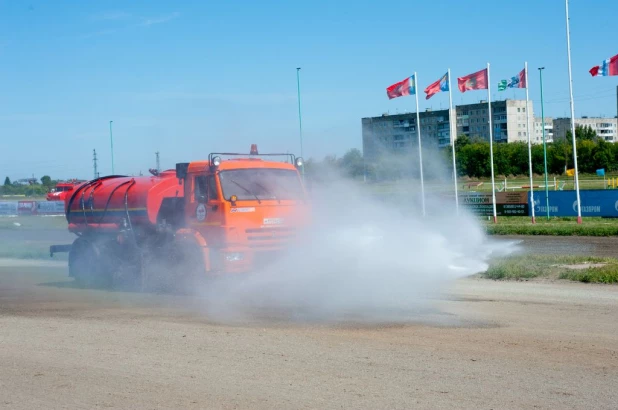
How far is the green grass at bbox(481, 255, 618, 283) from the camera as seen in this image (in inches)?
670

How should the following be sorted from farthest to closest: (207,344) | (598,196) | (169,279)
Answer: (598,196)
(169,279)
(207,344)

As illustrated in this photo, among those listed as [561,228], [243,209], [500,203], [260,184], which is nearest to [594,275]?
[260,184]

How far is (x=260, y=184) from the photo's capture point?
16.8 meters

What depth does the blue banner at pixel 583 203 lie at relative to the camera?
3753cm

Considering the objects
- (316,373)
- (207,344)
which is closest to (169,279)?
(207,344)

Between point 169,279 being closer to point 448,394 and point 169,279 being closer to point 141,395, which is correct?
point 141,395

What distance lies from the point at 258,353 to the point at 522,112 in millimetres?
139733

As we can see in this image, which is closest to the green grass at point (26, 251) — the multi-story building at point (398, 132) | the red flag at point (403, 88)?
the multi-story building at point (398, 132)

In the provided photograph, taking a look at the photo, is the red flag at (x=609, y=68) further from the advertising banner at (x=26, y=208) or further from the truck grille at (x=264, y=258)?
the advertising banner at (x=26, y=208)

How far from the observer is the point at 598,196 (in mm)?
37938

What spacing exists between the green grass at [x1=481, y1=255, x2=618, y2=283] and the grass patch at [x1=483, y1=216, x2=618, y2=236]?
34.8 feet

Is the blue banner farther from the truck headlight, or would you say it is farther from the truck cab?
the truck headlight

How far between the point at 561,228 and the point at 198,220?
66.1ft

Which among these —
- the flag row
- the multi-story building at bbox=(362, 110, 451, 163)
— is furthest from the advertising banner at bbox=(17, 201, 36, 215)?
the flag row
